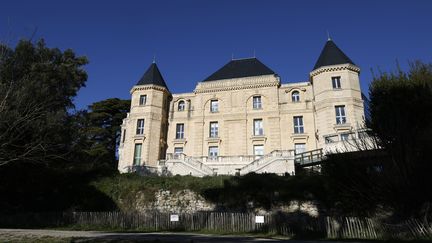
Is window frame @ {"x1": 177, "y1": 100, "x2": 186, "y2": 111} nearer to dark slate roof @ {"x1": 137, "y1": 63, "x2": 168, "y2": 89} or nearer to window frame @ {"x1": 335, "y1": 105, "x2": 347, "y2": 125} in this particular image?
dark slate roof @ {"x1": 137, "y1": 63, "x2": 168, "y2": 89}

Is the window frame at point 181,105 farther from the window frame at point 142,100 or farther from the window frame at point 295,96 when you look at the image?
the window frame at point 295,96

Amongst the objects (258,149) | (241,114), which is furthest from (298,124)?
(241,114)

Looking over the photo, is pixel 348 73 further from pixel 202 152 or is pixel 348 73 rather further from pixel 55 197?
pixel 55 197

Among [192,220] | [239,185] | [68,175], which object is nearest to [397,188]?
[239,185]

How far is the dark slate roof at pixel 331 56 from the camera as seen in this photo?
87.2 ft

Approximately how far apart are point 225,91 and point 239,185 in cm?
1545

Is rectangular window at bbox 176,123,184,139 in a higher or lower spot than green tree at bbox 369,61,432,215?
higher

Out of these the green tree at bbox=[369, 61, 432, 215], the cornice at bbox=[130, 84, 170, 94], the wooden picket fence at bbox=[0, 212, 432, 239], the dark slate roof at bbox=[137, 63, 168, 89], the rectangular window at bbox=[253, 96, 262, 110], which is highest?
the dark slate roof at bbox=[137, 63, 168, 89]

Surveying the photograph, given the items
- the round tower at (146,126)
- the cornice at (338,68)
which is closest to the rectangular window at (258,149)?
the cornice at (338,68)

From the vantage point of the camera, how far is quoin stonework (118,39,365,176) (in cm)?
2492

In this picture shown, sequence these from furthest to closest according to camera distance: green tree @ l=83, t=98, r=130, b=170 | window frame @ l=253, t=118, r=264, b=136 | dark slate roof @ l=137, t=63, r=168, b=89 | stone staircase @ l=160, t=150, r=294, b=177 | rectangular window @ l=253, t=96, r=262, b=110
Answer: green tree @ l=83, t=98, r=130, b=170 < dark slate roof @ l=137, t=63, r=168, b=89 < rectangular window @ l=253, t=96, r=262, b=110 < window frame @ l=253, t=118, r=264, b=136 < stone staircase @ l=160, t=150, r=294, b=177

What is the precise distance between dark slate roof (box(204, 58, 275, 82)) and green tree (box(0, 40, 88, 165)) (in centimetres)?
1677

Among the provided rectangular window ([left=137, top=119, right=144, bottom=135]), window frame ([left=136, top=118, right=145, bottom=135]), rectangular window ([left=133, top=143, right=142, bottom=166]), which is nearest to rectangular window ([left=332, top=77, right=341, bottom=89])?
window frame ([left=136, top=118, right=145, bottom=135])

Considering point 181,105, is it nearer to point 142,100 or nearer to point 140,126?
point 142,100
